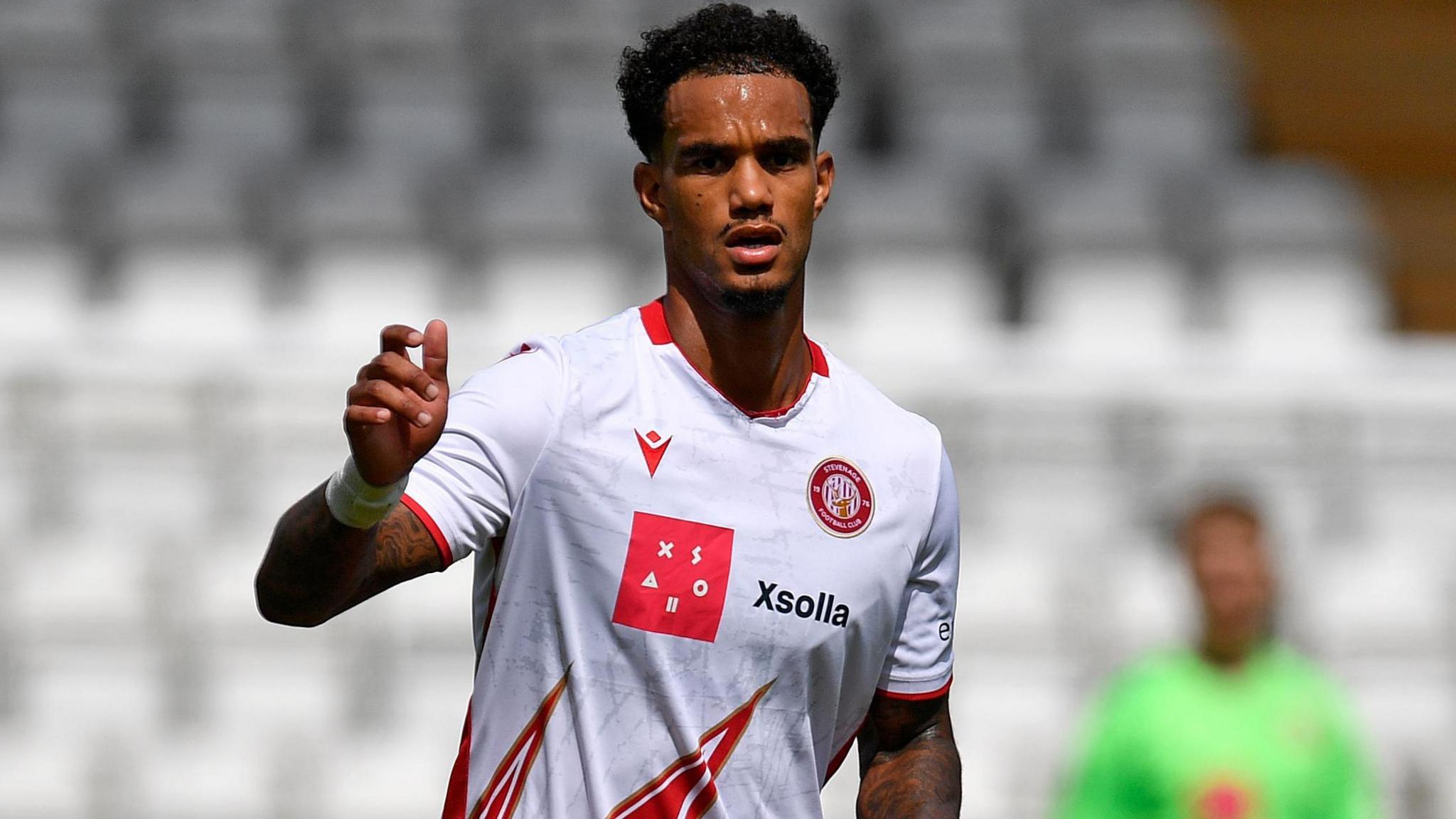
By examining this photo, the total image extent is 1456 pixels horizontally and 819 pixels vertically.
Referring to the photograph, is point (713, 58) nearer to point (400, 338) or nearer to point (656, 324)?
point (656, 324)

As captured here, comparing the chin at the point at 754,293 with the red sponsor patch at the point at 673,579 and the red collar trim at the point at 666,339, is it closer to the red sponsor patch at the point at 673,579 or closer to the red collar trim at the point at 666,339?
the red collar trim at the point at 666,339

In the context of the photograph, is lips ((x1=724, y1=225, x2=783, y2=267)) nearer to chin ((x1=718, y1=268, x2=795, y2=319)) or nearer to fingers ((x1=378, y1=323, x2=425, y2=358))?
chin ((x1=718, y1=268, x2=795, y2=319))

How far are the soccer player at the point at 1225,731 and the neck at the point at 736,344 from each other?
99.8 inches

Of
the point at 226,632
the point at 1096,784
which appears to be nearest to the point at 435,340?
the point at 1096,784

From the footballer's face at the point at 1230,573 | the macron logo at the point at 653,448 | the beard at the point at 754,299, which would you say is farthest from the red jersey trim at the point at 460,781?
the footballer's face at the point at 1230,573

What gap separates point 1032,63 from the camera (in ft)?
30.9

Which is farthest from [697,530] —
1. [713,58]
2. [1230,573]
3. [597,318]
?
[597,318]

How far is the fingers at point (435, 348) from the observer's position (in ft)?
7.59

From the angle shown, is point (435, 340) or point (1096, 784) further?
point (1096, 784)

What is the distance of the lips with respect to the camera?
9.04 ft

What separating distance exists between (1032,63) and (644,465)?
7.08 metres

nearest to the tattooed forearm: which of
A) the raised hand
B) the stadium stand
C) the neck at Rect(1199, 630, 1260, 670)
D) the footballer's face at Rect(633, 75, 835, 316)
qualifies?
the raised hand

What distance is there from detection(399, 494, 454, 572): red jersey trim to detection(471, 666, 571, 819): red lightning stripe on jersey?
241mm

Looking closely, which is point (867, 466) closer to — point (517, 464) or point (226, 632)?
point (517, 464)
